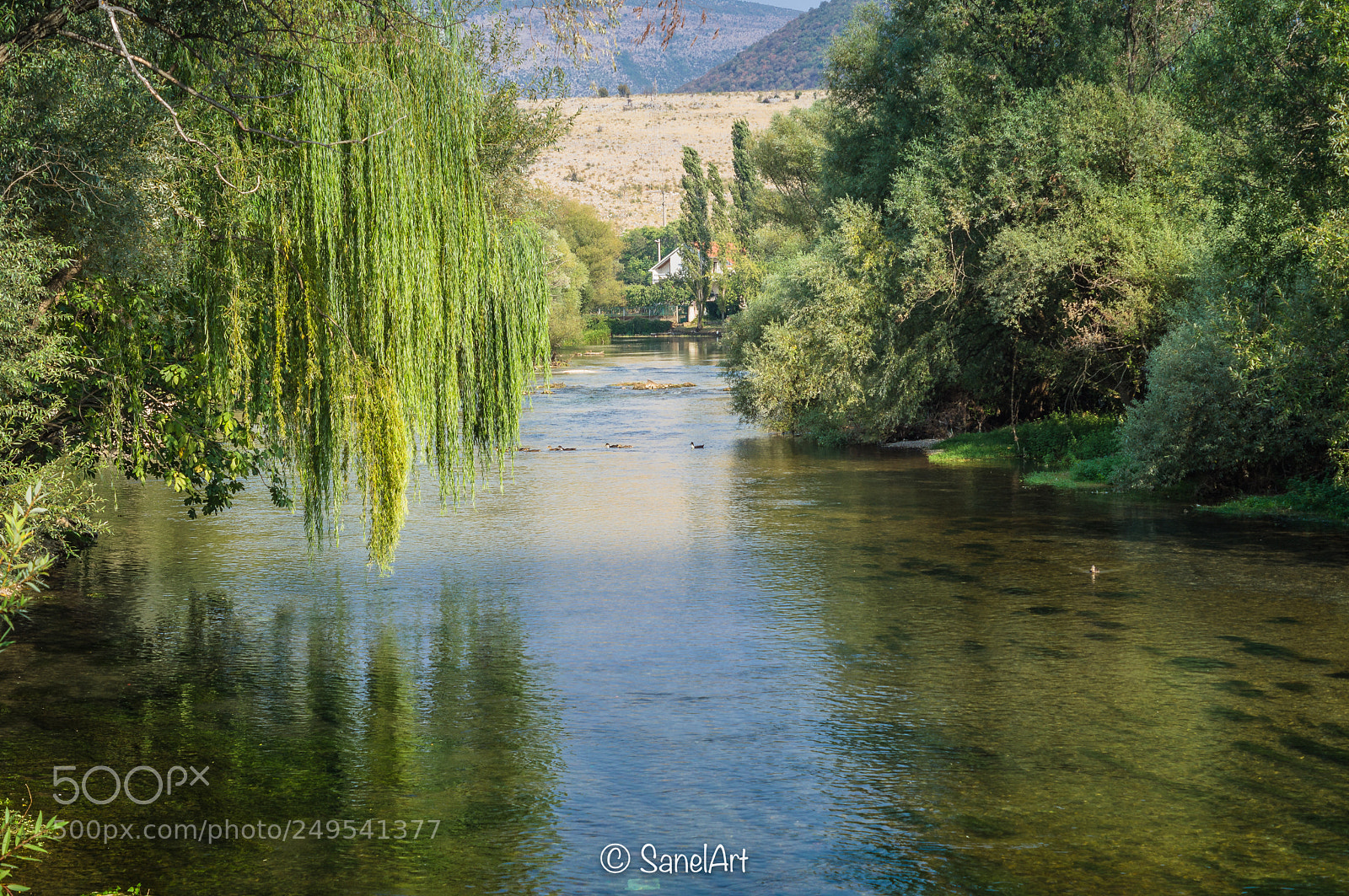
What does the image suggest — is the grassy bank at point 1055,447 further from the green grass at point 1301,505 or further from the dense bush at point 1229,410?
the green grass at point 1301,505

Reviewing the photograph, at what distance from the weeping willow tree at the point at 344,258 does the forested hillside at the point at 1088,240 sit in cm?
1342

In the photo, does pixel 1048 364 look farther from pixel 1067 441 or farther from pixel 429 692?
pixel 429 692

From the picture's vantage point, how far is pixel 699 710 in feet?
45.4

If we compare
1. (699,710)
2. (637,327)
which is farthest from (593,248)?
(699,710)

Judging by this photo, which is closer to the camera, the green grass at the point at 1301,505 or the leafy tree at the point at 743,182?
the green grass at the point at 1301,505

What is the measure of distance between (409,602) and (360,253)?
7.40m

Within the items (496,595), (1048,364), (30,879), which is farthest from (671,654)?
(1048,364)

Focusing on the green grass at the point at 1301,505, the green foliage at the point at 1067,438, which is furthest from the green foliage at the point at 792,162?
the green grass at the point at 1301,505

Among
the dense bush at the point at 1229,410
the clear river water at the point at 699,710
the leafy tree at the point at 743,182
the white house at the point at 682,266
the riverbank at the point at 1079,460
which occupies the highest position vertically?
the leafy tree at the point at 743,182

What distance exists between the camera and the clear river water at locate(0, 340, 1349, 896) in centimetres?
987

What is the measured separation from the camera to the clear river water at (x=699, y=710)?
9.87 meters

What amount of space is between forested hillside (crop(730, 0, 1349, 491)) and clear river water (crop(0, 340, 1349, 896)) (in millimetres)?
3521

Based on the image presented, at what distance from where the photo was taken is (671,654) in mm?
16344

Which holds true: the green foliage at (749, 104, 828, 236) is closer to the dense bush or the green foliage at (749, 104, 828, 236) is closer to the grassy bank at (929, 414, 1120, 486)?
the grassy bank at (929, 414, 1120, 486)
